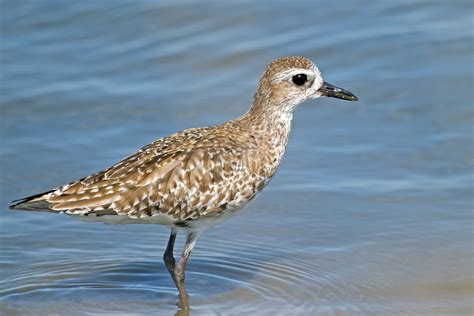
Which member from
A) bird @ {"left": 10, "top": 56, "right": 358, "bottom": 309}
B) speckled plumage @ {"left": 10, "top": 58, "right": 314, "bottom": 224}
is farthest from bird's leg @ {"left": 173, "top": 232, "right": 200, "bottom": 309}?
speckled plumage @ {"left": 10, "top": 58, "right": 314, "bottom": 224}

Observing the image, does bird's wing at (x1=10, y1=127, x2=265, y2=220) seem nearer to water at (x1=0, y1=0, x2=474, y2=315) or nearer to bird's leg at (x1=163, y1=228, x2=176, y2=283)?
bird's leg at (x1=163, y1=228, x2=176, y2=283)

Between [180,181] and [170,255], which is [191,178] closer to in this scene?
[180,181]

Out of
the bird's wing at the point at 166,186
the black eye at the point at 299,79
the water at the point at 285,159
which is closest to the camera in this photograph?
the bird's wing at the point at 166,186

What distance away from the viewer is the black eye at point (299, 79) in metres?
11.0

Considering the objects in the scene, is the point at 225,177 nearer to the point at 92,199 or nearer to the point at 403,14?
the point at 92,199

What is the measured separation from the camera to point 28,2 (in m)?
16.4

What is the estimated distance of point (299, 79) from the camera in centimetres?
1105

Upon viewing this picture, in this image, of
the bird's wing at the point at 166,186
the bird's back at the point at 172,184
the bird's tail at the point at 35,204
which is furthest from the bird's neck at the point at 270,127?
the bird's tail at the point at 35,204

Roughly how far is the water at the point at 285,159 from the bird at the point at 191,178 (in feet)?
2.38

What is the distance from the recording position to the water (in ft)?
35.1

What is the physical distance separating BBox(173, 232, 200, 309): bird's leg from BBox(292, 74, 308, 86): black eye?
167 cm

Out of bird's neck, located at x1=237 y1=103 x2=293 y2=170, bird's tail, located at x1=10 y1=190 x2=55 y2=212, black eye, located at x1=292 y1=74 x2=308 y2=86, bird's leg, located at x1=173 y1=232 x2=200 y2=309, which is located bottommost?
bird's leg, located at x1=173 y1=232 x2=200 y2=309

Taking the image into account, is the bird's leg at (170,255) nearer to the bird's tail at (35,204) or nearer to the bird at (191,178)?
the bird at (191,178)

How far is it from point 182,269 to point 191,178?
0.82m
